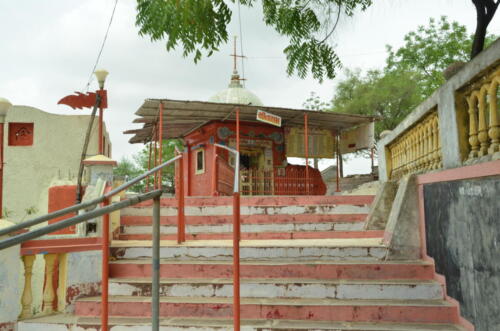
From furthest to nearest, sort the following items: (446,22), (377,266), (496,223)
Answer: (446,22), (377,266), (496,223)

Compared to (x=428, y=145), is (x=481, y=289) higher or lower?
lower

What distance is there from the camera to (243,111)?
12023 millimetres

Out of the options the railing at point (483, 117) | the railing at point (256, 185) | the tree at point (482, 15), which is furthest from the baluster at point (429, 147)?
the railing at point (256, 185)

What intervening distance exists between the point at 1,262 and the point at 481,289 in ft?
14.1

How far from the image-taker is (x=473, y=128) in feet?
11.8

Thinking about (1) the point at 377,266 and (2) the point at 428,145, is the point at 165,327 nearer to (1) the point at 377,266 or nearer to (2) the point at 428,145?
(1) the point at 377,266

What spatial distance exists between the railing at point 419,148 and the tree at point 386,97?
17.3 m

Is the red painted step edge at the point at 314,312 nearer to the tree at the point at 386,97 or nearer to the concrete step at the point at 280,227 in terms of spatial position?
the concrete step at the point at 280,227

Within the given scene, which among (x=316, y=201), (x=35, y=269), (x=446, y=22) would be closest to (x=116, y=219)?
(x=35, y=269)

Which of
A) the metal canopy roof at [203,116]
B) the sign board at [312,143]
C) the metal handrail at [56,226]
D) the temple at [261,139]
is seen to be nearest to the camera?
the metal handrail at [56,226]

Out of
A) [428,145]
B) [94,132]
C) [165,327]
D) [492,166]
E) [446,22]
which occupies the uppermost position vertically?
[446,22]

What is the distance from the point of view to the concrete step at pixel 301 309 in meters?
3.76

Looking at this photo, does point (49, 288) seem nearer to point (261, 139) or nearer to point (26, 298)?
point (26, 298)

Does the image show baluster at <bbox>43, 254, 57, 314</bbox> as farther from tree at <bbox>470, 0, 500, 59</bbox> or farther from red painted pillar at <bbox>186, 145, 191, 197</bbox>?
red painted pillar at <bbox>186, 145, 191, 197</bbox>
